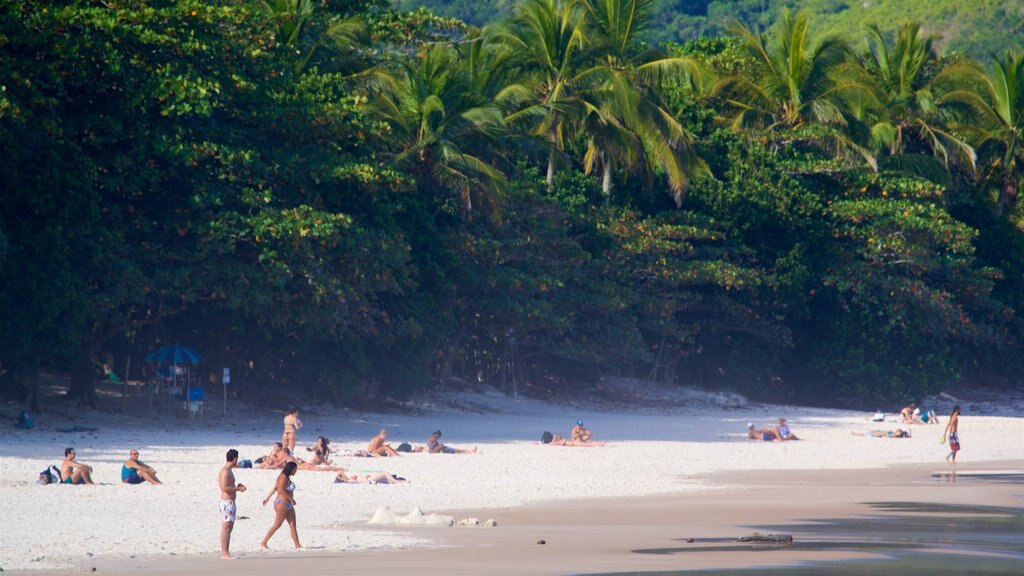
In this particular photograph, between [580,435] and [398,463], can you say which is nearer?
[398,463]

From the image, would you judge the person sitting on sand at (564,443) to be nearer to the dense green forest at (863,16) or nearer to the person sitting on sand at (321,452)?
the person sitting on sand at (321,452)

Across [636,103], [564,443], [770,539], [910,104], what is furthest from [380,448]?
[910,104]

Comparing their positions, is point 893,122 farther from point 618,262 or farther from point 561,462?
point 561,462

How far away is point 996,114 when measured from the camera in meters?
50.5

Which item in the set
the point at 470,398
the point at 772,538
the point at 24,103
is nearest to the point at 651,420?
the point at 470,398

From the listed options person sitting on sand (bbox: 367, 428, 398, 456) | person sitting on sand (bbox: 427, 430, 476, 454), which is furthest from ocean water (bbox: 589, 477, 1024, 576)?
person sitting on sand (bbox: 367, 428, 398, 456)

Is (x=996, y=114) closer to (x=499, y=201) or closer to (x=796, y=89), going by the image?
(x=796, y=89)

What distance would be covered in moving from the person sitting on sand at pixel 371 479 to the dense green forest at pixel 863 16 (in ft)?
313

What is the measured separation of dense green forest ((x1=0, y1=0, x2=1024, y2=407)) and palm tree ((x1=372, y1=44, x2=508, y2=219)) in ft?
0.26

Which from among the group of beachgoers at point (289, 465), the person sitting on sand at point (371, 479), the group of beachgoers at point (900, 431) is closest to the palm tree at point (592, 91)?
the group of beachgoers at point (900, 431)

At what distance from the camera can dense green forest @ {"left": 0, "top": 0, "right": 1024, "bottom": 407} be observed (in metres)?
25.6

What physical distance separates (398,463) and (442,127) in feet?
39.9

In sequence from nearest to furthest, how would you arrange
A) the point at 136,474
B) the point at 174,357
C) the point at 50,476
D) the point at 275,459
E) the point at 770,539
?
the point at 770,539 < the point at 50,476 < the point at 136,474 < the point at 275,459 < the point at 174,357

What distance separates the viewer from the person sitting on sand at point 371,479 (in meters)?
20.2
